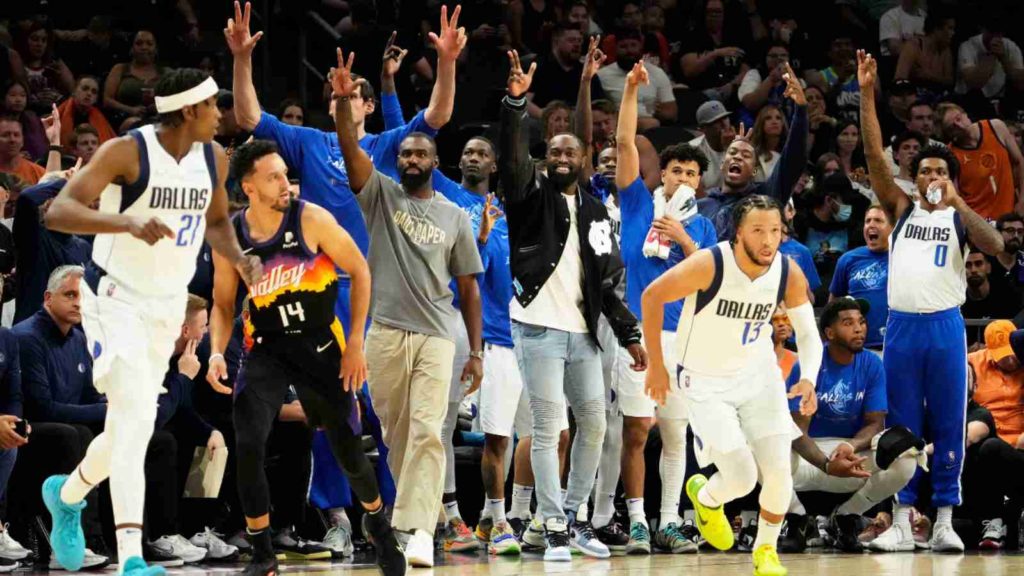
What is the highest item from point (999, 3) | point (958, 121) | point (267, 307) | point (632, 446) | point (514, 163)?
point (999, 3)

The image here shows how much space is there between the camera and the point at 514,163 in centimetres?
867

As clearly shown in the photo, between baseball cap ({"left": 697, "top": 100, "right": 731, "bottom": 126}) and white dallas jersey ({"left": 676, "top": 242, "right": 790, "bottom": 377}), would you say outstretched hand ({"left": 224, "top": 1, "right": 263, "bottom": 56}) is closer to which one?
white dallas jersey ({"left": 676, "top": 242, "right": 790, "bottom": 377})

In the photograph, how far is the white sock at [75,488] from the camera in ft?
22.7

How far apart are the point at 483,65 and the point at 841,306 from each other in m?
5.52

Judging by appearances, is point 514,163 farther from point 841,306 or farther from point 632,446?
point 841,306

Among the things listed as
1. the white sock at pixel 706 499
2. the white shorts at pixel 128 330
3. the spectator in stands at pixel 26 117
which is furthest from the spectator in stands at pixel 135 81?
the white sock at pixel 706 499

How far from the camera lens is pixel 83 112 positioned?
40.8 ft

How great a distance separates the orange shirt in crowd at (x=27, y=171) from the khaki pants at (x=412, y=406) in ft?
12.9

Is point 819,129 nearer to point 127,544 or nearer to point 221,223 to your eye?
point 221,223

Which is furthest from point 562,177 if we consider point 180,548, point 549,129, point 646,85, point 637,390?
point 646,85

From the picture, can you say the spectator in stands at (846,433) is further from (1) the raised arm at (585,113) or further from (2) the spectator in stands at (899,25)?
(2) the spectator in stands at (899,25)

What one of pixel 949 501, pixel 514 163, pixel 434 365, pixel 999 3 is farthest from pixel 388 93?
pixel 999 3

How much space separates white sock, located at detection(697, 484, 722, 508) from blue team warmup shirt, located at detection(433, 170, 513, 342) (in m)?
1.71

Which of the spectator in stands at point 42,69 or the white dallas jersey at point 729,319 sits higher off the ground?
the spectator in stands at point 42,69
